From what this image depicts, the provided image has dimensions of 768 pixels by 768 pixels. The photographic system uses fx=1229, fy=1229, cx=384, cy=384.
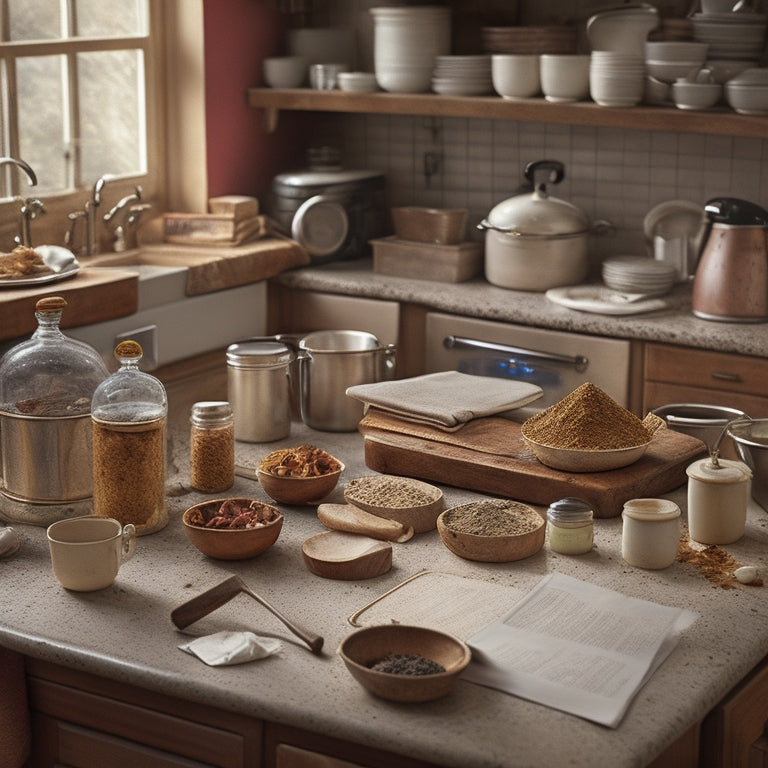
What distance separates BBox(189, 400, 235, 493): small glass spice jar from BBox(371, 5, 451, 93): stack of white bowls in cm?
226

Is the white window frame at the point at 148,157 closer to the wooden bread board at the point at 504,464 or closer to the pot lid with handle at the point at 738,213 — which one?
the wooden bread board at the point at 504,464

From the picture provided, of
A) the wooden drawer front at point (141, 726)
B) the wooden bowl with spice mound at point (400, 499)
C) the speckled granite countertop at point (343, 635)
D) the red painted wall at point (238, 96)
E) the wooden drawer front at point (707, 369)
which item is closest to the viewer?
the speckled granite countertop at point (343, 635)

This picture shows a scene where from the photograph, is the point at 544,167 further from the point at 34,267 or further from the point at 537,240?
the point at 34,267

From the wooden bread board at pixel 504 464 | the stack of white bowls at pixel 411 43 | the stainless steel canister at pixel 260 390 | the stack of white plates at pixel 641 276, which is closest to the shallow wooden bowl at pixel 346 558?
the wooden bread board at pixel 504 464

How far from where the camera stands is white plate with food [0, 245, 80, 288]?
10.6 ft

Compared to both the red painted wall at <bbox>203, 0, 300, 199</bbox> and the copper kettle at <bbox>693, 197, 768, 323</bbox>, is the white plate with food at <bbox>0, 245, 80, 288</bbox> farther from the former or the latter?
the copper kettle at <bbox>693, 197, 768, 323</bbox>

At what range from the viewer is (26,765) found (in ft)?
6.27

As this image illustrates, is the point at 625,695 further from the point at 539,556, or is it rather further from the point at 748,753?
the point at 539,556

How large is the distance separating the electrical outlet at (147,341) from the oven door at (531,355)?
93cm

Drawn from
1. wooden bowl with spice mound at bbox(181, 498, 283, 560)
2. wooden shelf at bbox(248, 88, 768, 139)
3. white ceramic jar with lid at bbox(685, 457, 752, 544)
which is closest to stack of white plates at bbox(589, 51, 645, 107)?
wooden shelf at bbox(248, 88, 768, 139)

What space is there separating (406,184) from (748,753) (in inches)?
129

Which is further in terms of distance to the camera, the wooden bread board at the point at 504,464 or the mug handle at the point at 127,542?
the wooden bread board at the point at 504,464

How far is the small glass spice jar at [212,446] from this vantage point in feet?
7.62

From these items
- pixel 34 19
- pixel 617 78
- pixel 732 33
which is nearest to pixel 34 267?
pixel 34 19
